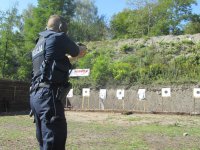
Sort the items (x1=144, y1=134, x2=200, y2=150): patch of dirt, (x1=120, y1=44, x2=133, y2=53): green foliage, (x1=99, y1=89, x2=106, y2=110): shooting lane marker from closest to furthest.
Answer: (x1=144, y1=134, x2=200, y2=150): patch of dirt < (x1=99, y1=89, x2=106, y2=110): shooting lane marker < (x1=120, y1=44, x2=133, y2=53): green foliage

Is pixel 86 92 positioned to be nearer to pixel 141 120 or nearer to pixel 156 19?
pixel 141 120

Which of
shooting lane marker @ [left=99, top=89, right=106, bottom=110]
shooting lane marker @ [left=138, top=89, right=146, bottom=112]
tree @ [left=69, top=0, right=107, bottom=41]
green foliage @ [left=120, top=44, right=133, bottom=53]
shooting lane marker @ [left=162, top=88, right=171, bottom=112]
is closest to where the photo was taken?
shooting lane marker @ [left=162, top=88, right=171, bottom=112]

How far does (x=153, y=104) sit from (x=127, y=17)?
31222 mm

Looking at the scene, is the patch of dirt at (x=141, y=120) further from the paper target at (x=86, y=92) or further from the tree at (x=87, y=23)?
the tree at (x=87, y=23)

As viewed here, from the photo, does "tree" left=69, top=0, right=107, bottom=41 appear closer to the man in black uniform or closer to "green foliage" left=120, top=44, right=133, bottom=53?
"green foliage" left=120, top=44, right=133, bottom=53

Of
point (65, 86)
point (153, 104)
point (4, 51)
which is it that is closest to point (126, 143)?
point (65, 86)

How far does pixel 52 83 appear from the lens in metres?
3.34

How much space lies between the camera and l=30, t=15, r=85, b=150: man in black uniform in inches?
128

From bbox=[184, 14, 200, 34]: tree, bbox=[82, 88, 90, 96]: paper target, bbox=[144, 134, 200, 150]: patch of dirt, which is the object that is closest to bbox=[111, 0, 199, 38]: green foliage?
bbox=[184, 14, 200, 34]: tree

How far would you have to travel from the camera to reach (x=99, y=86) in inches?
843

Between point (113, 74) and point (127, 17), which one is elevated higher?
point (127, 17)

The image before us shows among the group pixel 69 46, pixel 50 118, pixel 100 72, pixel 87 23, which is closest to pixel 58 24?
pixel 69 46

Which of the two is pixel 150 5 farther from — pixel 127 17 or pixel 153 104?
pixel 153 104

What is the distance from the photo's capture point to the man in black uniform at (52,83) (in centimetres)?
325
